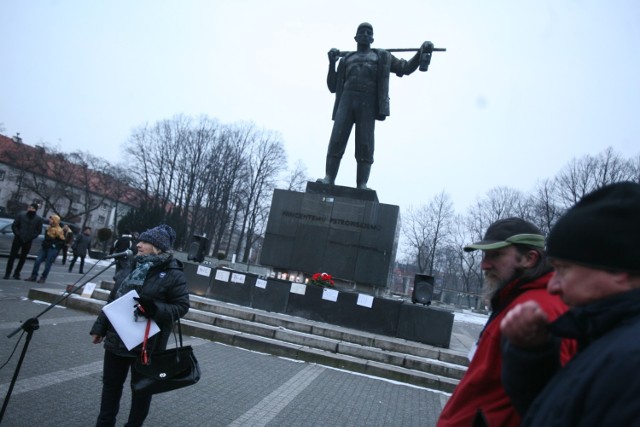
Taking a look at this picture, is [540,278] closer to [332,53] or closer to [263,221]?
[332,53]

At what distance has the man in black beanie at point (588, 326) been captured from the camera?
1.15m

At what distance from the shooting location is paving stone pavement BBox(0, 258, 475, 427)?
4.19 m

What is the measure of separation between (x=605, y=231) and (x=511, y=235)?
31.7 inches

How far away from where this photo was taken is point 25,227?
11133 millimetres

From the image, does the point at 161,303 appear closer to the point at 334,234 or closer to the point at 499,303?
the point at 499,303

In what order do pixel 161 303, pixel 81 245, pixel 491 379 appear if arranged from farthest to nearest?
pixel 81 245 → pixel 161 303 → pixel 491 379

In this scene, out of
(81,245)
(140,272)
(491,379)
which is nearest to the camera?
(491,379)

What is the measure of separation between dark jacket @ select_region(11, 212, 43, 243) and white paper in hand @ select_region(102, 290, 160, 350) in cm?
957

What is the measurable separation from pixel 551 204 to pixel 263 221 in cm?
2974

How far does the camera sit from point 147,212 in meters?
37.7

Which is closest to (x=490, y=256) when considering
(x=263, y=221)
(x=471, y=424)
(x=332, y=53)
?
(x=471, y=424)

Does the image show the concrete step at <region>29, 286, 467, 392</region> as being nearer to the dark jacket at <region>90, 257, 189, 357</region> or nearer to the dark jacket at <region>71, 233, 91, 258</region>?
the dark jacket at <region>90, 257, 189, 357</region>

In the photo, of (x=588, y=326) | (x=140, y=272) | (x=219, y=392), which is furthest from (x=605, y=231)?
(x=219, y=392)

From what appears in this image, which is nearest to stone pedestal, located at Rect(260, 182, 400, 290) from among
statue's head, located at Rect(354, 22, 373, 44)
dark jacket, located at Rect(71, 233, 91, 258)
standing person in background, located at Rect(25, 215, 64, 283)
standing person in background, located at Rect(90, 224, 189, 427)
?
statue's head, located at Rect(354, 22, 373, 44)
